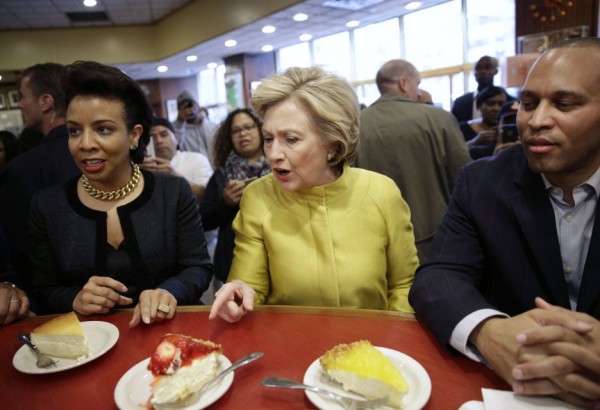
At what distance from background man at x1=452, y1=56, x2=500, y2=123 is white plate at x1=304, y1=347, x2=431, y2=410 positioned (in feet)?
13.5

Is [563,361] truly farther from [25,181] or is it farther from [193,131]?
[193,131]

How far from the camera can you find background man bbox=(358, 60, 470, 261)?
10.2ft

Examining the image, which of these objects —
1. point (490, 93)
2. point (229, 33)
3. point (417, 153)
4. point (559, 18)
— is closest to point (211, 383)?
point (417, 153)

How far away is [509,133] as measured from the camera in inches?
119

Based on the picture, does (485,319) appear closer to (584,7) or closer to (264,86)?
(264,86)

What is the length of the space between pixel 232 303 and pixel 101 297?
1.58ft

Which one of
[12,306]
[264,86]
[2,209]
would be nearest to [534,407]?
[264,86]

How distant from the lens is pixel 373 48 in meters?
10.4

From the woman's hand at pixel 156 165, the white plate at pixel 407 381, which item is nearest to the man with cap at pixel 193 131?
the woman's hand at pixel 156 165

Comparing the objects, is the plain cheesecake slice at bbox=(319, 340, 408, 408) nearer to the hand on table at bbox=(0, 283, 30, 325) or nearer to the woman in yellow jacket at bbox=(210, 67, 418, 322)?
the woman in yellow jacket at bbox=(210, 67, 418, 322)

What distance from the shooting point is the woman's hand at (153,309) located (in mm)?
1351

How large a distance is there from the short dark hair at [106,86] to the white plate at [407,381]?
1333 millimetres

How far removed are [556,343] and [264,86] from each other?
1.27 metres

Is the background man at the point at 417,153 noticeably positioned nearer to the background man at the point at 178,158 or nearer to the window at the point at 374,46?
the background man at the point at 178,158
